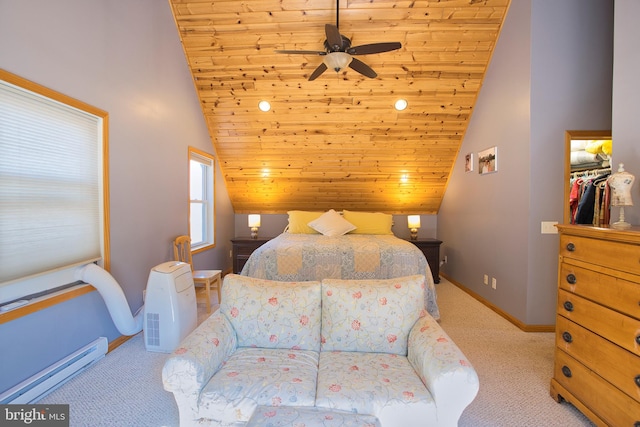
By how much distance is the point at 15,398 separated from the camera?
177 centimetres

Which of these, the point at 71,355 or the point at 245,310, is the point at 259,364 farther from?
the point at 71,355

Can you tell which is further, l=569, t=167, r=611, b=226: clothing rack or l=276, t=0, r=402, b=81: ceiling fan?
l=569, t=167, r=611, b=226: clothing rack

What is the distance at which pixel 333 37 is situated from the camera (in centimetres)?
251

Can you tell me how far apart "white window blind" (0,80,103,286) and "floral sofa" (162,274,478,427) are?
4.35ft

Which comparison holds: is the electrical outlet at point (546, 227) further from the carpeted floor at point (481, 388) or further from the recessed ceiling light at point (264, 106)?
the recessed ceiling light at point (264, 106)

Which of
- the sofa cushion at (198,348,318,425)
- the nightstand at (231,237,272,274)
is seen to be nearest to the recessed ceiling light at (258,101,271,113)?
the nightstand at (231,237,272,274)

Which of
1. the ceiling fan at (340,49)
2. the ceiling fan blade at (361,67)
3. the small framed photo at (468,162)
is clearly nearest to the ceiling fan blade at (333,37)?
the ceiling fan at (340,49)

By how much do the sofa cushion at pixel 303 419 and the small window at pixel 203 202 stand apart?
136 inches

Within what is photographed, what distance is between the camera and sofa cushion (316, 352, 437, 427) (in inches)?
51.1

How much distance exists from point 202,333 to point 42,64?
206cm

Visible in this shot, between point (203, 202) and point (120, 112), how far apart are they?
2013 mm

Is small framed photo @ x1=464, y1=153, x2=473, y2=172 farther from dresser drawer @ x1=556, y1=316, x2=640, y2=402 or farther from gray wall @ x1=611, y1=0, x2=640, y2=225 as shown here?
dresser drawer @ x1=556, y1=316, x2=640, y2=402

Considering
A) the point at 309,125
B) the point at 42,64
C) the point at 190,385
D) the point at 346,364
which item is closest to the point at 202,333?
the point at 190,385

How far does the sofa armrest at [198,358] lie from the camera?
1349mm
